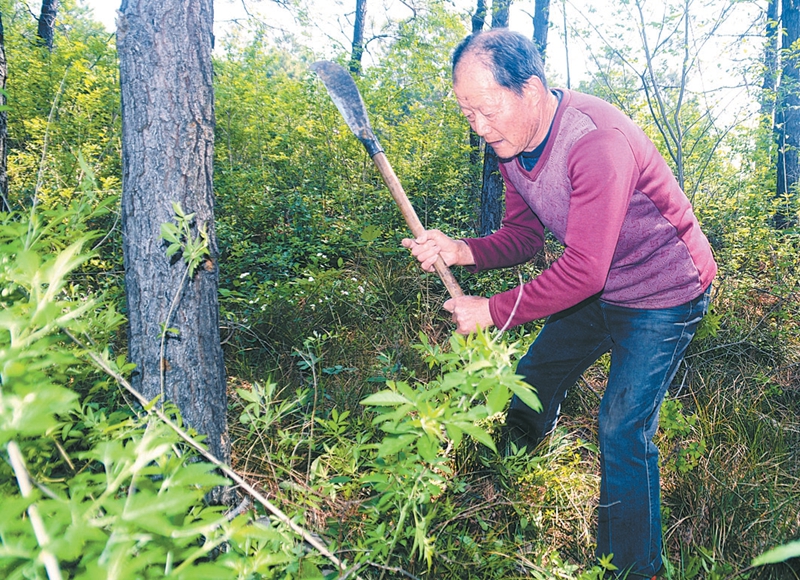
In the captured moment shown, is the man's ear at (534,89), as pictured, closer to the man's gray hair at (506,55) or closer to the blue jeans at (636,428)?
the man's gray hair at (506,55)

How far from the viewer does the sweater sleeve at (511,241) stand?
2258 mm

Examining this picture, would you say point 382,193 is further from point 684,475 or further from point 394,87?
point 684,475

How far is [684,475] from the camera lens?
2.50m

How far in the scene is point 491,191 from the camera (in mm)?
5586

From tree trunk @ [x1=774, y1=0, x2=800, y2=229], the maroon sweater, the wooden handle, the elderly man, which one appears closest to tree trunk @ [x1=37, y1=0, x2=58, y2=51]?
the wooden handle

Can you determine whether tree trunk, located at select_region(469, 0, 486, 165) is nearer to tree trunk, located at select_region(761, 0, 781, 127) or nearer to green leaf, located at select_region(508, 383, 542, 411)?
tree trunk, located at select_region(761, 0, 781, 127)

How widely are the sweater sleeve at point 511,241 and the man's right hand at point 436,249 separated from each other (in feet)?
0.24

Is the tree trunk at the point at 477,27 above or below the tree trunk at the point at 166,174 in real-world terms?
above

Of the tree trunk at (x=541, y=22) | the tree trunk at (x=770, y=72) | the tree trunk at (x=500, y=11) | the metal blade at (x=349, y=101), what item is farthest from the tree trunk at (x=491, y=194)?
the metal blade at (x=349, y=101)

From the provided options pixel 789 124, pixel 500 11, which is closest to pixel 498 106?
pixel 500 11

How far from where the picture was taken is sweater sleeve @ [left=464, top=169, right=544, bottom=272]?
7.41 feet

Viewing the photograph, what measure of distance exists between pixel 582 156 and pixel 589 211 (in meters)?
0.20

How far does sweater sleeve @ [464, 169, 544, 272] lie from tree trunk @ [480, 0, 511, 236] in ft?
10.5

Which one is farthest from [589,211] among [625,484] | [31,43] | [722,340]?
[31,43]
